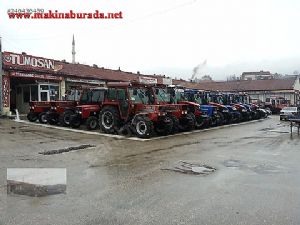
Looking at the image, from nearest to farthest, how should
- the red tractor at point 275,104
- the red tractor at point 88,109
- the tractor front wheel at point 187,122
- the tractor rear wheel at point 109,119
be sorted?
1. the tractor rear wheel at point 109,119
2. the tractor front wheel at point 187,122
3. the red tractor at point 88,109
4. the red tractor at point 275,104

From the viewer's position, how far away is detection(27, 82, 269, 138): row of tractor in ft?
57.0

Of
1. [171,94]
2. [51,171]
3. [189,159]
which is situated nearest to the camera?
[51,171]

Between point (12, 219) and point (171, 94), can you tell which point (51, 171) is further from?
point (171, 94)

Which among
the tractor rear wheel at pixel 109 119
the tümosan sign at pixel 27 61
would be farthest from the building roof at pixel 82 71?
the tractor rear wheel at pixel 109 119

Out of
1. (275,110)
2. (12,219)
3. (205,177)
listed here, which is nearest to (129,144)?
(205,177)

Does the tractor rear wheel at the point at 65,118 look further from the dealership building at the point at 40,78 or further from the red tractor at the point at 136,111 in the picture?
the red tractor at the point at 136,111

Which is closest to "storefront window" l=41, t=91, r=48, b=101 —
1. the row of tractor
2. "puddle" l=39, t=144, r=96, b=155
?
the row of tractor

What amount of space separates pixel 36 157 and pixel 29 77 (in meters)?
17.9

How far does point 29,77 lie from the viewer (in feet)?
91.7

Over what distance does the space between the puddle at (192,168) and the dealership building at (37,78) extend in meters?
16.1

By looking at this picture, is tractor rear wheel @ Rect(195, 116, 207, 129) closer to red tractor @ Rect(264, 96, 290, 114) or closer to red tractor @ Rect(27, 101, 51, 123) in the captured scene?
red tractor @ Rect(27, 101, 51, 123)

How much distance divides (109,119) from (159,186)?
10723mm

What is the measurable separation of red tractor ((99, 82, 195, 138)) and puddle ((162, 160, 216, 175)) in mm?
6383

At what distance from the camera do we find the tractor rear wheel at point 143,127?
54.0 feet
